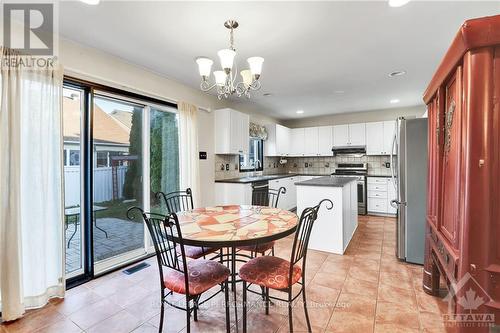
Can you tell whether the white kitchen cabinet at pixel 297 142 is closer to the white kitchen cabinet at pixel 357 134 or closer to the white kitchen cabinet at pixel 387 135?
the white kitchen cabinet at pixel 357 134

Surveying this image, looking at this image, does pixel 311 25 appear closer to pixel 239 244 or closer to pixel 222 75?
pixel 222 75

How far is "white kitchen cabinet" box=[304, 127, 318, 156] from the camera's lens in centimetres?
650

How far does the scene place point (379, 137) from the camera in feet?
18.7

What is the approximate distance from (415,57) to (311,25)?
62.5 inches

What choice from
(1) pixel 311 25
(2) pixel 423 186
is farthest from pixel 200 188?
(2) pixel 423 186

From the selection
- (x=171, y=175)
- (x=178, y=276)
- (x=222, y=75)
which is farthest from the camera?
(x=171, y=175)

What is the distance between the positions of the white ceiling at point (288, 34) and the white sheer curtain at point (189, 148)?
0.50 metres

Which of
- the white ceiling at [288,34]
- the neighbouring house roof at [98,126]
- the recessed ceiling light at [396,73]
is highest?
the recessed ceiling light at [396,73]

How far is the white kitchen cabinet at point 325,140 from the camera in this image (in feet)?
20.7

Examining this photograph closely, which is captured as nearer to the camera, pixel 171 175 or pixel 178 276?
pixel 178 276

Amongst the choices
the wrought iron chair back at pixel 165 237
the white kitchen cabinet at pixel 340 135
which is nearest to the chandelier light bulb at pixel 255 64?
the wrought iron chair back at pixel 165 237

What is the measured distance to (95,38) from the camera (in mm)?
2400

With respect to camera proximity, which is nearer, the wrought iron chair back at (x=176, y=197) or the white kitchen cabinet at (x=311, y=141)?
the wrought iron chair back at (x=176, y=197)

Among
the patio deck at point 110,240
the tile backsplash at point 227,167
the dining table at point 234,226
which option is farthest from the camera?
the tile backsplash at point 227,167
